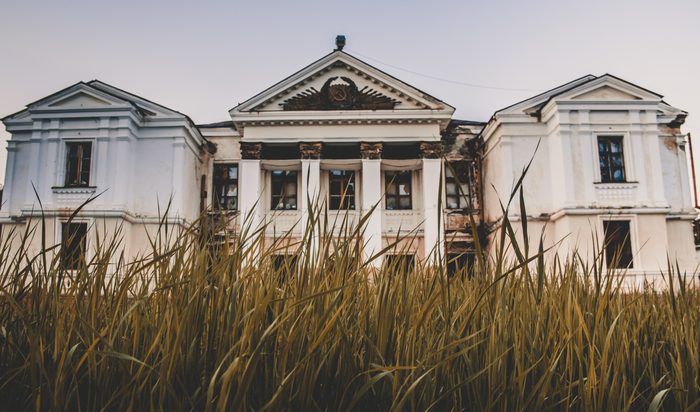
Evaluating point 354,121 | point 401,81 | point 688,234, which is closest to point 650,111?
point 688,234

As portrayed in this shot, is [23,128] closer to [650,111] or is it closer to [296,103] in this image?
[296,103]

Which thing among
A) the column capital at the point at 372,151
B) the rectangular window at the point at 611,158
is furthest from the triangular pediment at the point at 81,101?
the rectangular window at the point at 611,158

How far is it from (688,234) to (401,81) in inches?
445

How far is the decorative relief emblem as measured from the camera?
16516 millimetres

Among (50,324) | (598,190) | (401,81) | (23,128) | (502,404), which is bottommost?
(502,404)

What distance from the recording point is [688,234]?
52.0ft

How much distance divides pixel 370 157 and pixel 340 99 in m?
2.44

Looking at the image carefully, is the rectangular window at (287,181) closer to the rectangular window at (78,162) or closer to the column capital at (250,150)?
the column capital at (250,150)

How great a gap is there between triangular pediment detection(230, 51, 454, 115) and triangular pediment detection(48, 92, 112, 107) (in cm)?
442

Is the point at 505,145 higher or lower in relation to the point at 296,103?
lower

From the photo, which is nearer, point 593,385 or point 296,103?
point 593,385

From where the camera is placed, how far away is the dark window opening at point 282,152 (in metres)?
17.0

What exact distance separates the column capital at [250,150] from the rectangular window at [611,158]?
1140 centimetres

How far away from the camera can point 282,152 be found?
17156 millimetres
